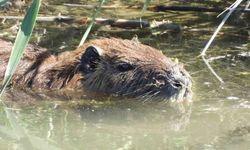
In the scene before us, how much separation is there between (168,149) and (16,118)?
4.04 feet

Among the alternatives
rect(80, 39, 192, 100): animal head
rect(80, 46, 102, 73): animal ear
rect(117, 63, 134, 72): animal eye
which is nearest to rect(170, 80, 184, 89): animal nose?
rect(80, 39, 192, 100): animal head

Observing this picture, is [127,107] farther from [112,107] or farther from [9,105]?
[9,105]

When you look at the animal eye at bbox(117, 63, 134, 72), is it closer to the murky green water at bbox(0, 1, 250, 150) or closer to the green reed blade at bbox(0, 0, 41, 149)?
the murky green water at bbox(0, 1, 250, 150)

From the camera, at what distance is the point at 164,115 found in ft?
16.2

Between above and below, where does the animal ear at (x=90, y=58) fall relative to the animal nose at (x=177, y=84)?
above

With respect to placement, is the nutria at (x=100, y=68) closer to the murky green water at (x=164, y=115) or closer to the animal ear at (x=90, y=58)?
the animal ear at (x=90, y=58)

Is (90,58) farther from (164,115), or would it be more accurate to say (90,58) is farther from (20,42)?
(20,42)

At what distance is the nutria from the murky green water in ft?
0.65

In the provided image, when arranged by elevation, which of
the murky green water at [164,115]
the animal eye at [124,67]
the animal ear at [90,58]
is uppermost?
the animal ear at [90,58]

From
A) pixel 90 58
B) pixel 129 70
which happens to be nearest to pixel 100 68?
pixel 90 58

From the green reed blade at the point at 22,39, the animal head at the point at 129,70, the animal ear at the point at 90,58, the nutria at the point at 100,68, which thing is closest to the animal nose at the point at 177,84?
the animal head at the point at 129,70

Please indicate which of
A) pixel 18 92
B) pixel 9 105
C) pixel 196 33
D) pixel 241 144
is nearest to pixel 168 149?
pixel 241 144

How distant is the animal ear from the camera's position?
18.2 ft

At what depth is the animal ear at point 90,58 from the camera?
5.55m
